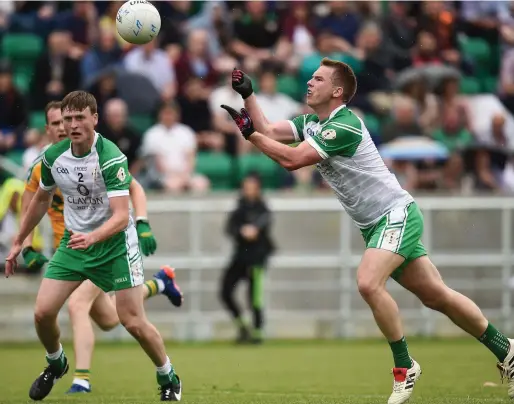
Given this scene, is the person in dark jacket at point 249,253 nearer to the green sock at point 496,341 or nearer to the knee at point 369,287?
the green sock at point 496,341

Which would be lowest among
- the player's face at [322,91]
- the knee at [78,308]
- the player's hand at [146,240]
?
the knee at [78,308]

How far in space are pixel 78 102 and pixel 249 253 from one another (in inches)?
328

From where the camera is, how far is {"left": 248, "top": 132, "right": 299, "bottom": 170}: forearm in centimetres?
845

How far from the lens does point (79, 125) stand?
8711mm

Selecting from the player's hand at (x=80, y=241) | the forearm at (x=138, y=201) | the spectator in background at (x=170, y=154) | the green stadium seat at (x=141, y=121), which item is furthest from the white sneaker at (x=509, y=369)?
the green stadium seat at (x=141, y=121)

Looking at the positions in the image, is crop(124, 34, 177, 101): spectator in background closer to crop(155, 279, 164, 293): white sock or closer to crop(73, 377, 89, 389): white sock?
crop(155, 279, 164, 293): white sock

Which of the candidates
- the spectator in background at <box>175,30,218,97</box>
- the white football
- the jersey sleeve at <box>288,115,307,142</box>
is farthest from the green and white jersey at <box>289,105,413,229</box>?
the spectator in background at <box>175,30,218,97</box>

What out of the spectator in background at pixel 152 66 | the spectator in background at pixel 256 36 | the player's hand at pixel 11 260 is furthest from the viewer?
the spectator in background at pixel 256 36

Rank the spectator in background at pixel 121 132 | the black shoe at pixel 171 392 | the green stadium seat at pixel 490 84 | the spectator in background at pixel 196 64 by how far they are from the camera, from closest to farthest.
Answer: the black shoe at pixel 171 392, the spectator in background at pixel 121 132, the spectator in background at pixel 196 64, the green stadium seat at pixel 490 84

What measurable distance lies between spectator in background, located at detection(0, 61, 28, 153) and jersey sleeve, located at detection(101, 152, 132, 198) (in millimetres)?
9838

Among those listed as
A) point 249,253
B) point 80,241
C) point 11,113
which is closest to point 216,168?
point 249,253

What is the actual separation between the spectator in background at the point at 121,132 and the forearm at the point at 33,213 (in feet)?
25.7

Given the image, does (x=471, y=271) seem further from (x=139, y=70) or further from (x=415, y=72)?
(x=139, y=70)

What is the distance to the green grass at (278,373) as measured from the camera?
31.4ft
